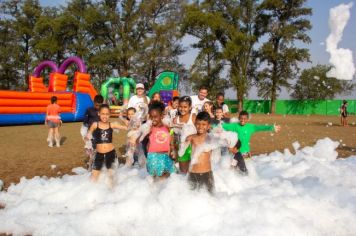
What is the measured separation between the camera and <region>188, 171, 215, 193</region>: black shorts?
5008 mm

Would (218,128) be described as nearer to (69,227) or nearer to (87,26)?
(69,227)

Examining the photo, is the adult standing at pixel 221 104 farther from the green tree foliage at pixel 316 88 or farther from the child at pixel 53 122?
the green tree foliage at pixel 316 88

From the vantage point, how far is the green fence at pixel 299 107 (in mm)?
46659

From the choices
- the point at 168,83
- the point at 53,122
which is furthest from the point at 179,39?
the point at 53,122

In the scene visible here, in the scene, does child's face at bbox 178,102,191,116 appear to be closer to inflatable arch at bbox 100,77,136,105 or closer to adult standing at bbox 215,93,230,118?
adult standing at bbox 215,93,230,118

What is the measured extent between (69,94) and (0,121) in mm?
4581

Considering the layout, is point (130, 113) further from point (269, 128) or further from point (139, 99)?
point (269, 128)

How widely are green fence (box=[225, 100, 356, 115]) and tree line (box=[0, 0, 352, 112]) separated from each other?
2.44m

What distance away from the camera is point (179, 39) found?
43.0 meters

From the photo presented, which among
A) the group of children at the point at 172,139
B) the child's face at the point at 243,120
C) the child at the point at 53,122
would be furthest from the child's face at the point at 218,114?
the child at the point at 53,122

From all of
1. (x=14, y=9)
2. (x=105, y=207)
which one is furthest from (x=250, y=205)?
(x=14, y=9)

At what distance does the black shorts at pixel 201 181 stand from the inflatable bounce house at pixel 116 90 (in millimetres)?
19951

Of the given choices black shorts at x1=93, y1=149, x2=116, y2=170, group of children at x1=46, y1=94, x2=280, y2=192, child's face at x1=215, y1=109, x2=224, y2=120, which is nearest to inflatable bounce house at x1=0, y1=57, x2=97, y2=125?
group of children at x1=46, y1=94, x2=280, y2=192

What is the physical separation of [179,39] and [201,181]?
3919 cm
